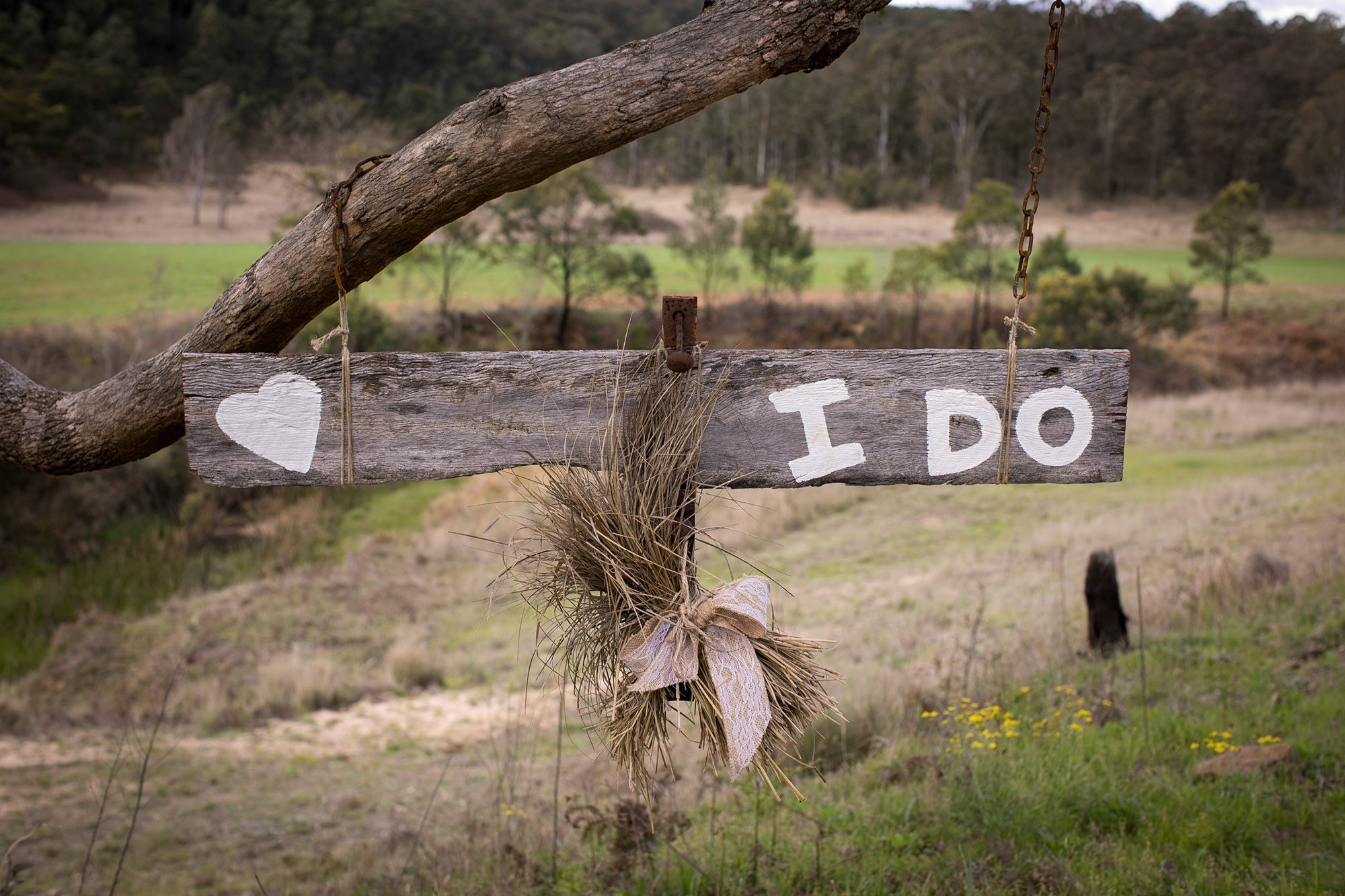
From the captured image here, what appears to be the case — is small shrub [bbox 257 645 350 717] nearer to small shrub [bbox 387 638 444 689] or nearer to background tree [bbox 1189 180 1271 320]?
small shrub [bbox 387 638 444 689]

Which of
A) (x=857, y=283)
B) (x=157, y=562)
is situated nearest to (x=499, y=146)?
(x=157, y=562)

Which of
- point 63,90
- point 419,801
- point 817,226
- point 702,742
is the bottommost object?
point 419,801

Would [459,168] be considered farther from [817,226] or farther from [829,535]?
[817,226]

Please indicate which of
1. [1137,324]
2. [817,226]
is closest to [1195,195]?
[817,226]

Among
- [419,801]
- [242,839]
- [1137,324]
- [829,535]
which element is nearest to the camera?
[242,839]

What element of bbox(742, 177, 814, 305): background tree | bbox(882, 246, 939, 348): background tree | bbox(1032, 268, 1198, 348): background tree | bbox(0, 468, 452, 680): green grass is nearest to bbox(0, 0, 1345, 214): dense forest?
bbox(742, 177, 814, 305): background tree

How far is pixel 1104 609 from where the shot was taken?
469 centimetres

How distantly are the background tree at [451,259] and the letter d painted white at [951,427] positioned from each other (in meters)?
22.3

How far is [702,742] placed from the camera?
1.66m

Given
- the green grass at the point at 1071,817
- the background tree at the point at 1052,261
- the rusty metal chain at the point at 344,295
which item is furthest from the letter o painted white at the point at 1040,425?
the background tree at the point at 1052,261

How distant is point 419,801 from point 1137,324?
25.4 meters

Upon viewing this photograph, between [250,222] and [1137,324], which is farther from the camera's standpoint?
[250,222]

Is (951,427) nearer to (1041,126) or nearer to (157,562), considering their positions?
(1041,126)

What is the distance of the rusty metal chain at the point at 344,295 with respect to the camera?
1736mm
